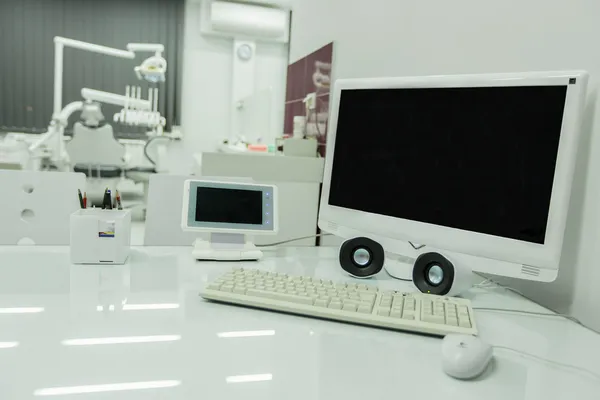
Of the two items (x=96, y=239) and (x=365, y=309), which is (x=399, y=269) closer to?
(x=365, y=309)

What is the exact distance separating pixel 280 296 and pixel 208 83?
5.00 metres

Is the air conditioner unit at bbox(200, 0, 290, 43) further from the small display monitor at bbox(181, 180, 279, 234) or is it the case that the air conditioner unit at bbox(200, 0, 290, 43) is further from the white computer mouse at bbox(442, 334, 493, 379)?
the white computer mouse at bbox(442, 334, 493, 379)

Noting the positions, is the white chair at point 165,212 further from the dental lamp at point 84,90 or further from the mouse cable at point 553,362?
the dental lamp at point 84,90

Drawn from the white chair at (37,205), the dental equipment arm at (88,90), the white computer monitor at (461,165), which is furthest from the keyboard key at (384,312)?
the dental equipment arm at (88,90)

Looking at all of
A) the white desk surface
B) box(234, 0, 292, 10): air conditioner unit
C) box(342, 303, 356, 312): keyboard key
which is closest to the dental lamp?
box(234, 0, 292, 10): air conditioner unit

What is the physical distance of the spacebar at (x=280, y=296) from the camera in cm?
84

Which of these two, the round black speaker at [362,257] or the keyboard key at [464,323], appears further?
the round black speaker at [362,257]

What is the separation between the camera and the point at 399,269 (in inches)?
44.9

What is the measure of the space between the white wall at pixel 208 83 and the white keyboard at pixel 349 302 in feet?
14.9

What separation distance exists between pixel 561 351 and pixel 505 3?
843 millimetres

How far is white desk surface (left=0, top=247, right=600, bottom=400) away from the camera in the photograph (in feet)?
1.92

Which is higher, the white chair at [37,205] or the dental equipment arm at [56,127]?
the dental equipment arm at [56,127]

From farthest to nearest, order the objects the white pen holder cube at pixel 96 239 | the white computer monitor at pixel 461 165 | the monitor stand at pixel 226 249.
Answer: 1. the monitor stand at pixel 226 249
2. the white pen holder cube at pixel 96 239
3. the white computer monitor at pixel 461 165

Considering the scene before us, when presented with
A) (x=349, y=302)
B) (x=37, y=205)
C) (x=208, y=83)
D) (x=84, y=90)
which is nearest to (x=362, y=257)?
(x=349, y=302)
